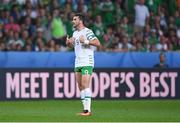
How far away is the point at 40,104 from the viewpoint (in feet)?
64.5

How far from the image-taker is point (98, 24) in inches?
947

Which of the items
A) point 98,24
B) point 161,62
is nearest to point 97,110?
point 161,62

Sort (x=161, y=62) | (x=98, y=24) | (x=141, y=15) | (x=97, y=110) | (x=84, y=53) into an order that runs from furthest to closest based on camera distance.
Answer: (x=141, y=15), (x=98, y=24), (x=161, y=62), (x=97, y=110), (x=84, y=53)

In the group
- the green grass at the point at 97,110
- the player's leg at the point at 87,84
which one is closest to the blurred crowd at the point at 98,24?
the green grass at the point at 97,110

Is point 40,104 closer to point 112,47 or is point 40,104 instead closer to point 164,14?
point 112,47

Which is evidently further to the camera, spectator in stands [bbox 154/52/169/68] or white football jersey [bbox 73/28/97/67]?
spectator in stands [bbox 154/52/169/68]

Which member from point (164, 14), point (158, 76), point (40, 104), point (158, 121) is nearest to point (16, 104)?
point (40, 104)

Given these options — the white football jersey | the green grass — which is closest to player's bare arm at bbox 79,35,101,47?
the white football jersey

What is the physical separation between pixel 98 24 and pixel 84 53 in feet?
26.6

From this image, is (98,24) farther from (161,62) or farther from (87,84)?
(87,84)

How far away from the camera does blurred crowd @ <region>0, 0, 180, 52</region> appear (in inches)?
910

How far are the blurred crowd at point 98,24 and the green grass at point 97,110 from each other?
9.53 feet

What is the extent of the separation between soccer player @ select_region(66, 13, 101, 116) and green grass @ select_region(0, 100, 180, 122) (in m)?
0.46

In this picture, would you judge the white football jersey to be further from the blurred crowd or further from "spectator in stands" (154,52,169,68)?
the blurred crowd
